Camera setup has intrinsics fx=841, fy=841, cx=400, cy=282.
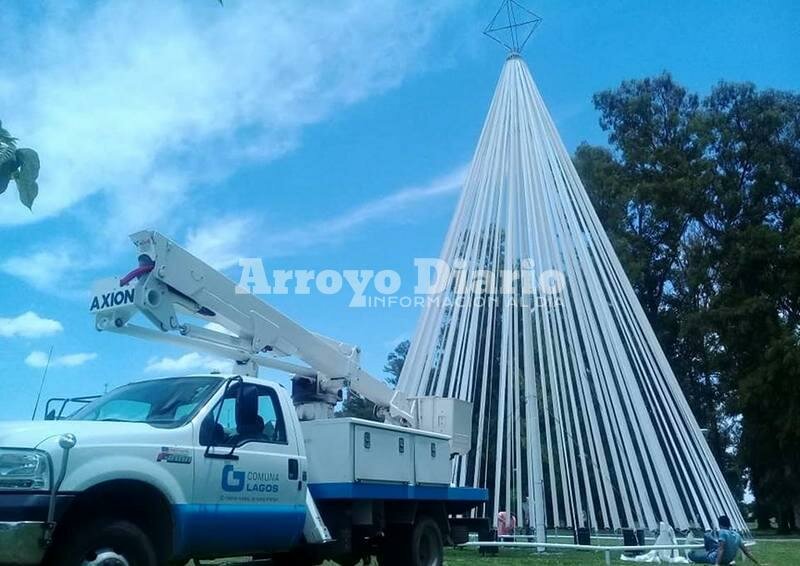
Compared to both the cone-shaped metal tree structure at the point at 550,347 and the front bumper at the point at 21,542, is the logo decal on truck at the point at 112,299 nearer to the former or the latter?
the front bumper at the point at 21,542

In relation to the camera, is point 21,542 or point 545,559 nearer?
point 21,542

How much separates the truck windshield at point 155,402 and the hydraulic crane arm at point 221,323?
5.50ft

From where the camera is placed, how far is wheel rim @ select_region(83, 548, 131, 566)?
6.19 metres

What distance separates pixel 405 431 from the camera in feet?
33.1

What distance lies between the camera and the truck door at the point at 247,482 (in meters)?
7.21

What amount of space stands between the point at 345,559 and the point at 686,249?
A: 108 ft

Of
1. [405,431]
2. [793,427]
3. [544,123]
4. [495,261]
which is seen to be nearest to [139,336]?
[405,431]

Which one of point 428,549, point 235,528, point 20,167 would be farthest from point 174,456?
point 428,549

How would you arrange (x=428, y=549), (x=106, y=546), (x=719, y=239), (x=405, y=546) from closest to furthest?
1. (x=106, y=546)
2. (x=405, y=546)
3. (x=428, y=549)
4. (x=719, y=239)

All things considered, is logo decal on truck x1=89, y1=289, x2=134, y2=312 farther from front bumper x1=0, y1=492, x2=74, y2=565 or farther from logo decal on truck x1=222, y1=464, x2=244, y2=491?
front bumper x1=0, y1=492, x2=74, y2=565

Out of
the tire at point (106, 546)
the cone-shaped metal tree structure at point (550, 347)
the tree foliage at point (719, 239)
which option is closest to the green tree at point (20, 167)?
the tire at point (106, 546)

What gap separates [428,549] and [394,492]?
147 cm

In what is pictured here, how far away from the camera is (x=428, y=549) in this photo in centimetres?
1077

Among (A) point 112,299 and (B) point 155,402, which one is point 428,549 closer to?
(B) point 155,402
